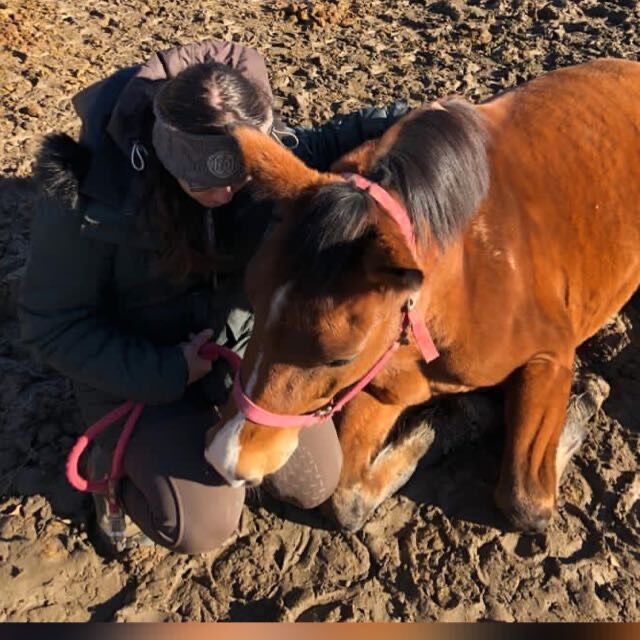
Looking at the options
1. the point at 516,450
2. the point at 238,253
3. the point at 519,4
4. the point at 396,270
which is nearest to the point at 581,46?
the point at 519,4

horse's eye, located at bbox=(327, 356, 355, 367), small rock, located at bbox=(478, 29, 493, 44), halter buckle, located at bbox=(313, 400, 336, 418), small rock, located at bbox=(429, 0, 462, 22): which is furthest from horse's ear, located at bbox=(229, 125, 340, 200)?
small rock, located at bbox=(429, 0, 462, 22)

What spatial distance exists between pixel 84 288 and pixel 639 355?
2520mm

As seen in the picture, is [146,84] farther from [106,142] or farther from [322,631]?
[322,631]

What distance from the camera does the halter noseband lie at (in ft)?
6.84

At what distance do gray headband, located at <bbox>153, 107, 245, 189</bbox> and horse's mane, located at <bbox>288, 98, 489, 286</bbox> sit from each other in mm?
250

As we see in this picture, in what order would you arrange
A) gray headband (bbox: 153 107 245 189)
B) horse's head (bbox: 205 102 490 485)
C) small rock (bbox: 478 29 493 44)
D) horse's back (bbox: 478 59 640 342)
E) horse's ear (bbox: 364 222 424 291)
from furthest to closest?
small rock (bbox: 478 29 493 44), horse's back (bbox: 478 59 640 342), gray headband (bbox: 153 107 245 189), horse's head (bbox: 205 102 490 485), horse's ear (bbox: 364 222 424 291)

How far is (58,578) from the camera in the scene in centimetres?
275

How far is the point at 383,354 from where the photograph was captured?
7.43 feet

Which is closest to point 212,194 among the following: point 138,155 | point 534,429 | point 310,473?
point 138,155

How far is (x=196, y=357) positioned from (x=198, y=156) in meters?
0.80

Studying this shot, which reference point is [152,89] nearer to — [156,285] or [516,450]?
[156,285]

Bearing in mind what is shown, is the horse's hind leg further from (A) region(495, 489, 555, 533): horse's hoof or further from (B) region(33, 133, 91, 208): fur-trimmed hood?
(B) region(33, 133, 91, 208): fur-trimmed hood

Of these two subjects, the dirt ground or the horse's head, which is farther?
the dirt ground

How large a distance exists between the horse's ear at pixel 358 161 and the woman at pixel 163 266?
11.0 inches
